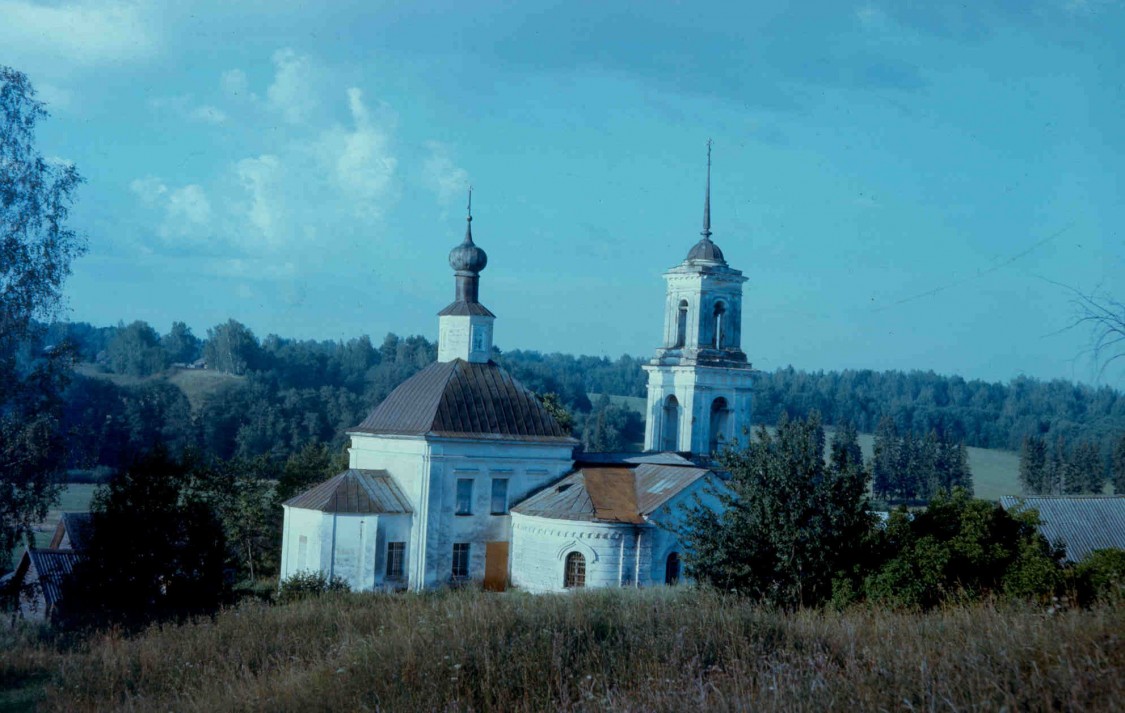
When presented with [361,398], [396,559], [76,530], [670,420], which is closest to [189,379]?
[361,398]

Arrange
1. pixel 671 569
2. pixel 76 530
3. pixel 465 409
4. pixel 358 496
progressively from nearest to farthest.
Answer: pixel 671 569 → pixel 358 496 → pixel 465 409 → pixel 76 530

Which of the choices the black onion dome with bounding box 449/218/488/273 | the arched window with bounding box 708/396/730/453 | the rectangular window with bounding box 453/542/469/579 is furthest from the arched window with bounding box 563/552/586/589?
the arched window with bounding box 708/396/730/453

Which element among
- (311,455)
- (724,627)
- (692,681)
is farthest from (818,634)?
(311,455)

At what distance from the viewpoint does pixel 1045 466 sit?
77.5 metres

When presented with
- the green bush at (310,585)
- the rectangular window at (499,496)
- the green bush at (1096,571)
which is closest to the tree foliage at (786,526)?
the green bush at (1096,571)

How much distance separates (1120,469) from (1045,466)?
17.3 ft

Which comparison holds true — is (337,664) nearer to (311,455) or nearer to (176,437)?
(311,455)

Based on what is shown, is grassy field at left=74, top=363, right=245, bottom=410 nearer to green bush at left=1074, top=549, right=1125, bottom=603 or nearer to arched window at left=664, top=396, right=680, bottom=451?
arched window at left=664, top=396, right=680, bottom=451

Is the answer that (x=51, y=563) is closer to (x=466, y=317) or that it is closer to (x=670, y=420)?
(x=466, y=317)

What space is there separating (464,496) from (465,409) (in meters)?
2.50

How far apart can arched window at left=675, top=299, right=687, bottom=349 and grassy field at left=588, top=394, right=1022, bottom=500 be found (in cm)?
4375

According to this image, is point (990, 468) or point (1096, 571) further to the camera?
point (990, 468)

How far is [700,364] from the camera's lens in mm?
39000

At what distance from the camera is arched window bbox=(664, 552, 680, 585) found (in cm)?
2752
